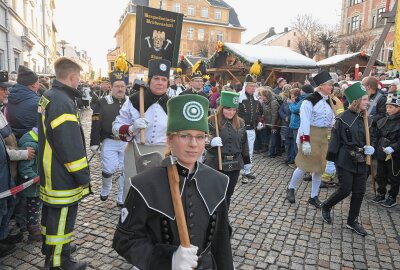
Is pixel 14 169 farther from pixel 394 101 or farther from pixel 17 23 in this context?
pixel 17 23

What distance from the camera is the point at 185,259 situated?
1660 millimetres

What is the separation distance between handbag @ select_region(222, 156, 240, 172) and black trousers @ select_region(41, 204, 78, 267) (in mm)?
2165

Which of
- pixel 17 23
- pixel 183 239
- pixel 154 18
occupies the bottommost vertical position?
pixel 183 239

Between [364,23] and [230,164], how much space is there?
48.5 meters

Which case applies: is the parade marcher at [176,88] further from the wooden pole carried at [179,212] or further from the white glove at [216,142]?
the wooden pole carried at [179,212]

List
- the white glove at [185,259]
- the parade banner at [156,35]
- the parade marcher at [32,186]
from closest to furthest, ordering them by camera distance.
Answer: the white glove at [185,259], the parade marcher at [32,186], the parade banner at [156,35]

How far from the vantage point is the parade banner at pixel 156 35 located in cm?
→ 426

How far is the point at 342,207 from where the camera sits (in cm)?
584

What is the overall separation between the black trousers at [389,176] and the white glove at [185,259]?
18.5ft

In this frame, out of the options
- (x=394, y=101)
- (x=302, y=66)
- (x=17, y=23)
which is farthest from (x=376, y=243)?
(x=17, y=23)

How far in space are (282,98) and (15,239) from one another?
26.9 ft

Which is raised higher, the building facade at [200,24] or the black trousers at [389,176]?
the building facade at [200,24]

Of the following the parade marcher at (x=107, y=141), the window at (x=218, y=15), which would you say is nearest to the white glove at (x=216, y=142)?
the parade marcher at (x=107, y=141)

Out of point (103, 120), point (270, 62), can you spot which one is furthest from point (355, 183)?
point (270, 62)
